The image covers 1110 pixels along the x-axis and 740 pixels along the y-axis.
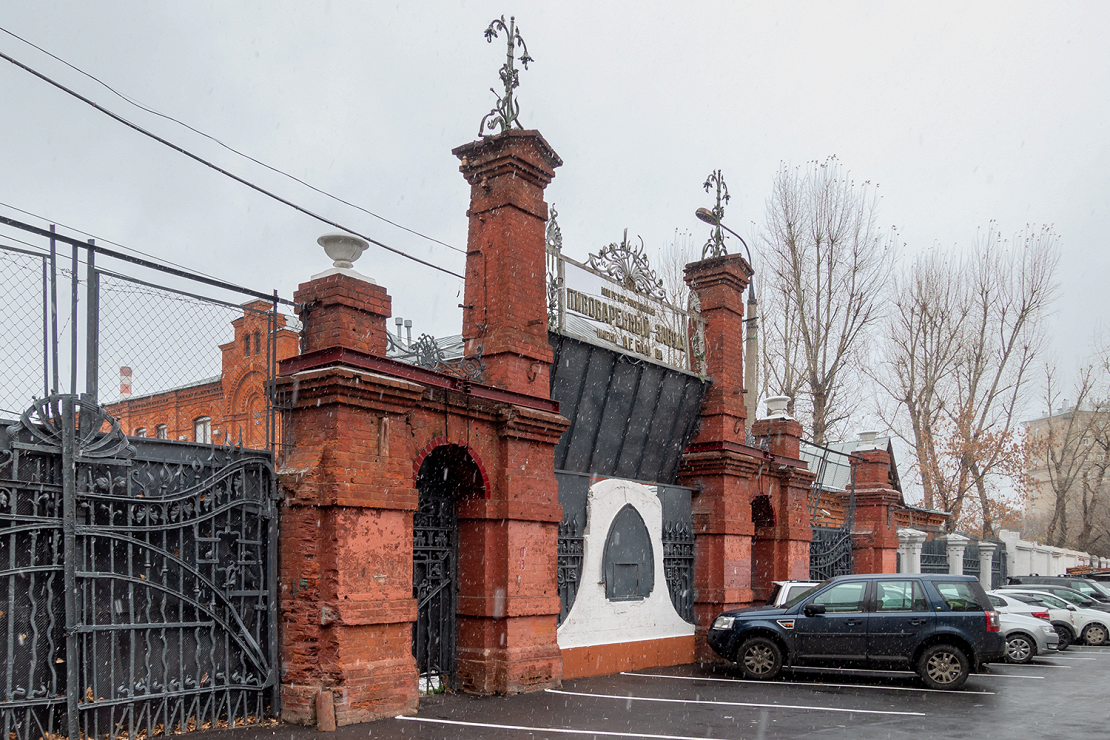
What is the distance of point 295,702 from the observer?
8562 millimetres

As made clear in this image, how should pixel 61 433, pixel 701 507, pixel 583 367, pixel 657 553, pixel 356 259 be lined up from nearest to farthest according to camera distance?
1. pixel 61 433
2. pixel 356 259
3. pixel 583 367
4. pixel 657 553
5. pixel 701 507

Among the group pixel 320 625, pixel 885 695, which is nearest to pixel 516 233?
pixel 320 625

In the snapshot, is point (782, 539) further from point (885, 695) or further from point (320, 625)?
point (320, 625)

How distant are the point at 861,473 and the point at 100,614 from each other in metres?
17.5

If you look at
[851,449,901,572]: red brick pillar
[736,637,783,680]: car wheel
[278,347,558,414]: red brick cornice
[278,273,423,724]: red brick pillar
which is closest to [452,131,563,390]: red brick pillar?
[278,347,558,414]: red brick cornice

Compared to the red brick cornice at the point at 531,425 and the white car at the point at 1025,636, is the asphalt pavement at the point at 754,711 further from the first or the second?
the red brick cornice at the point at 531,425

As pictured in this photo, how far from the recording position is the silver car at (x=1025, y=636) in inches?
627

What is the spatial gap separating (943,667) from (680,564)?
4162 millimetres

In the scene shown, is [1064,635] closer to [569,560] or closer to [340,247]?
[569,560]

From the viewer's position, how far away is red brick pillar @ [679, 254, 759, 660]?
15.0 metres

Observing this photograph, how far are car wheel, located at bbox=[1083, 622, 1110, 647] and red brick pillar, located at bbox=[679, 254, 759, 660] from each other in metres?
9.65

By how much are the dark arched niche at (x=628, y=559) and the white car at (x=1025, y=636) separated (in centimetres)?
676

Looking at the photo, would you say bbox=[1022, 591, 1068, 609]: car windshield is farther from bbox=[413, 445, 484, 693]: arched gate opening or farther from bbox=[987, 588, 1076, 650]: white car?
bbox=[413, 445, 484, 693]: arched gate opening

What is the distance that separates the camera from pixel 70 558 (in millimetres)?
7289
